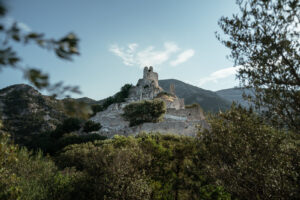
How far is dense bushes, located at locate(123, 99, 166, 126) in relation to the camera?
34250 mm

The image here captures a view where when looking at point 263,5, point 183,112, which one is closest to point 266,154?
point 263,5

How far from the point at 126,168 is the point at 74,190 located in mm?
2678

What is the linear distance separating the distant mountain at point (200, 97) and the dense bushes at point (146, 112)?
3850 centimetres

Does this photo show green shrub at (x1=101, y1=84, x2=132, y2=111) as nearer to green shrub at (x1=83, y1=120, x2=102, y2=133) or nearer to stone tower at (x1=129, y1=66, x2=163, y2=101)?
stone tower at (x1=129, y1=66, x2=163, y2=101)

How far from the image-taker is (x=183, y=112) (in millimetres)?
39156

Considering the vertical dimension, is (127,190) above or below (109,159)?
below

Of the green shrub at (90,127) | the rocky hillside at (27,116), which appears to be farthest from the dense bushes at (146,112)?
the rocky hillside at (27,116)

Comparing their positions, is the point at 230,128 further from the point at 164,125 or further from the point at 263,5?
the point at 164,125

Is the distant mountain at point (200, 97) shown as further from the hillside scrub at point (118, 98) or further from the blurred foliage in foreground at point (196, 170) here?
the blurred foliage in foreground at point (196, 170)

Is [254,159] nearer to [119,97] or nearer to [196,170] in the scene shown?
[196,170]

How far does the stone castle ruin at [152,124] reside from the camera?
27.2 metres

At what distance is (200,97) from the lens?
9562 centimetres

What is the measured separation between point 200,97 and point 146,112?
220 feet

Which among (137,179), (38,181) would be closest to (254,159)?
(137,179)
